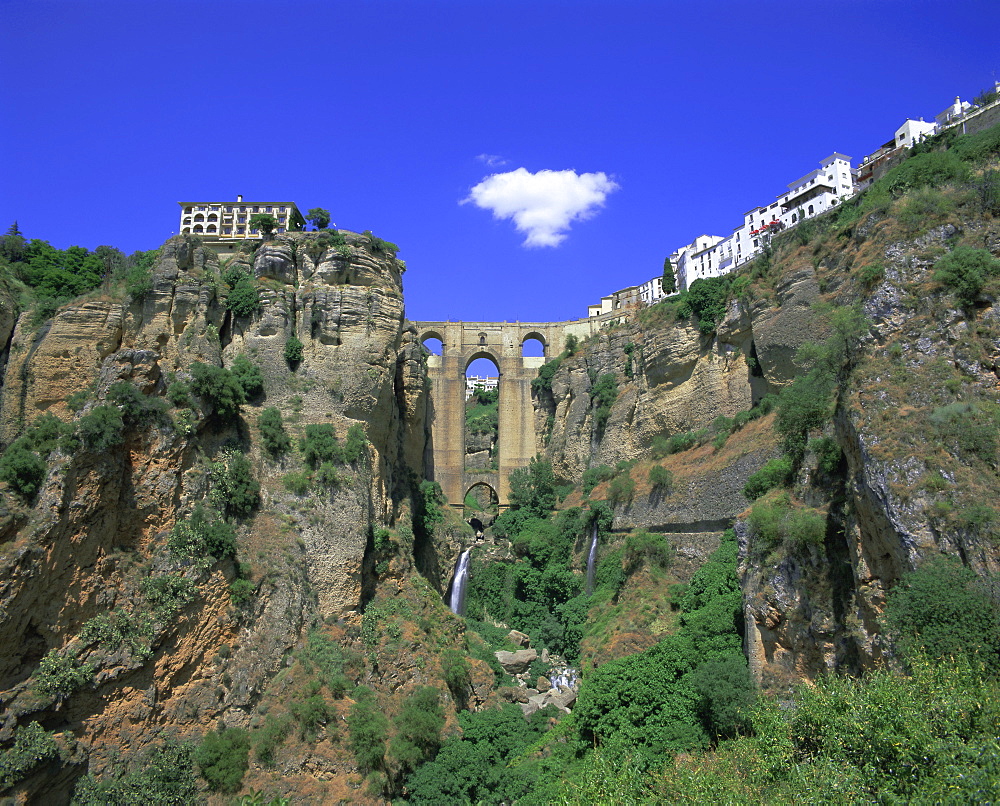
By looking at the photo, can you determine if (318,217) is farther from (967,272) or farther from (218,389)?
(967,272)

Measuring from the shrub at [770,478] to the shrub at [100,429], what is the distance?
2218 centimetres

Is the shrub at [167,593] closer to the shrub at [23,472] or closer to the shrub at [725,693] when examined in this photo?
the shrub at [23,472]

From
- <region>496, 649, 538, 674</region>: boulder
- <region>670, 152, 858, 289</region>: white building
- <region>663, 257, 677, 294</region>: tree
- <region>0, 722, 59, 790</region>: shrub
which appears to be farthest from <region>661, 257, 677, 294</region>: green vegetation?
<region>0, 722, 59, 790</region>: shrub

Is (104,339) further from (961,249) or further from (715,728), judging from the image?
(961,249)

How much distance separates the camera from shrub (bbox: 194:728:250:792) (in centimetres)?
2142

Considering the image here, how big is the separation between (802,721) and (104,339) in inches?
1064

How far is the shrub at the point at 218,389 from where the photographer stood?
86.4 feet

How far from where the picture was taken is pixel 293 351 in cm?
2992

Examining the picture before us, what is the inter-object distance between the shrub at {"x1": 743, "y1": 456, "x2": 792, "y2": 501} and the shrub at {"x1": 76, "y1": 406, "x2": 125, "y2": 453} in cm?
2218

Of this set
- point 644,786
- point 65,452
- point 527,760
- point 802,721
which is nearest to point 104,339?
point 65,452

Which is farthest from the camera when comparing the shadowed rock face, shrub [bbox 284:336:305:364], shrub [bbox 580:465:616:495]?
shrub [bbox 580:465:616:495]

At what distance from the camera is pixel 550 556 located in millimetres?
41344

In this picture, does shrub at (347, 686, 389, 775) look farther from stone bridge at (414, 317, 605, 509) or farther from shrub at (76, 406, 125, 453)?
stone bridge at (414, 317, 605, 509)

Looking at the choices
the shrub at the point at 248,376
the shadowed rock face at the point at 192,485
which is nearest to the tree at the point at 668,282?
the shadowed rock face at the point at 192,485
